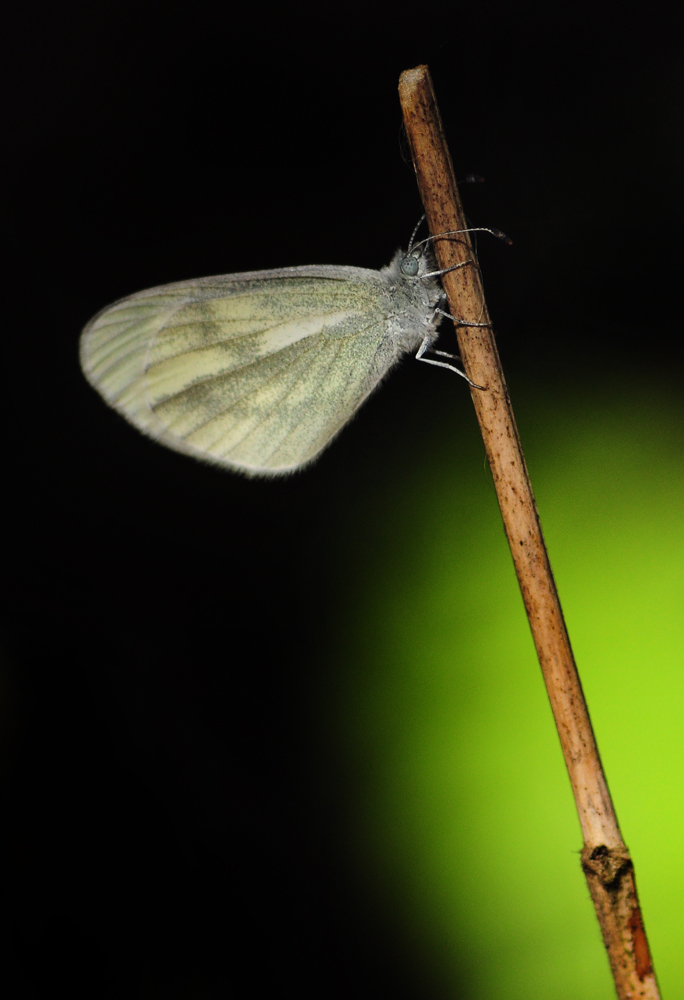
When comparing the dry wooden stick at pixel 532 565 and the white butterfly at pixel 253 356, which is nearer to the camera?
the dry wooden stick at pixel 532 565

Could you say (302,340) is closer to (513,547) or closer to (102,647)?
(513,547)

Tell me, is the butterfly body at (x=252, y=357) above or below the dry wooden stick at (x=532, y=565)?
above

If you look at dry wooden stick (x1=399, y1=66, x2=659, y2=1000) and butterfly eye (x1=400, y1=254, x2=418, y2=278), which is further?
butterfly eye (x1=400, y1=254, x2=418, y2=278)

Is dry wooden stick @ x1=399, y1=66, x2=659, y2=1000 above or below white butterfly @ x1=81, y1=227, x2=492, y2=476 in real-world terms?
below

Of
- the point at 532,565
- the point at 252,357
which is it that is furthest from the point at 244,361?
the point at 532,565

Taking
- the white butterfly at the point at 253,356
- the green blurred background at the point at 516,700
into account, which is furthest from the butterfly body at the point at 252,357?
the green blurred background at the point at 516,700

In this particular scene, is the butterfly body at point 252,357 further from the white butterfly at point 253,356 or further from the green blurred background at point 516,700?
the green blurred background at point 516,700

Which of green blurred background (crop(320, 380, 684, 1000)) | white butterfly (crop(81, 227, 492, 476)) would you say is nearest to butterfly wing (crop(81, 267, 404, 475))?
white butterfly (crop(81, 227, 492, 476))

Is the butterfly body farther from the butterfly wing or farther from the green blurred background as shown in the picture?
the green blurred background
